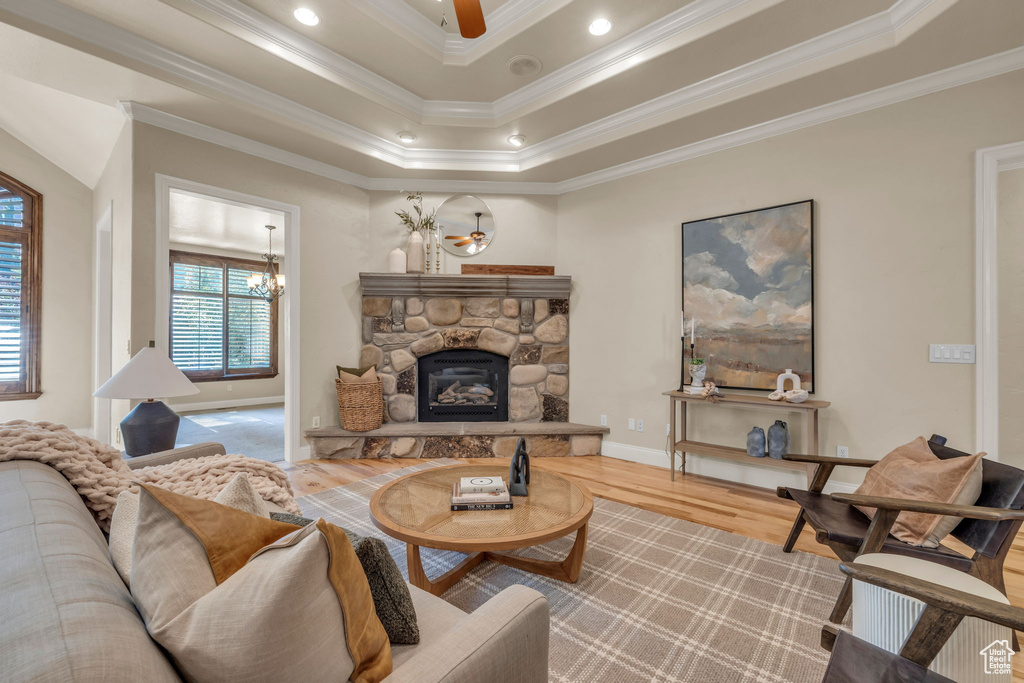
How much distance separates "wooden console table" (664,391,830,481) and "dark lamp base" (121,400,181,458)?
124 inches

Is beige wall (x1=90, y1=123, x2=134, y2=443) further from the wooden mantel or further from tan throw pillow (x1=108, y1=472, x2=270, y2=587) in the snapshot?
tan throw pillow (x1=108, y1=472, x2=270, y2=587)

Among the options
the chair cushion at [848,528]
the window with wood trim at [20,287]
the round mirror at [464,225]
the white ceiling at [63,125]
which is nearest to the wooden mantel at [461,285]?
the round mirror at [464,225]

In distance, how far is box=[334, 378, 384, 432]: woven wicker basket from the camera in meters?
4.04

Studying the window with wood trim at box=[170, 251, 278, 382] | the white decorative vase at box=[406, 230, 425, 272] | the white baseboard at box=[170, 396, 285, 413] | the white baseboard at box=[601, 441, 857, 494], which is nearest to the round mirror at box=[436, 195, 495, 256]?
the white decorative vase at box=[406, 230, 425, 272]

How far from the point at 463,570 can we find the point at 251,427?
179 inches

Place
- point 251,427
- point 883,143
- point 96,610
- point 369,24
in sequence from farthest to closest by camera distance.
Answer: point 251,427
point 883,143
point 369,24
point 96,610

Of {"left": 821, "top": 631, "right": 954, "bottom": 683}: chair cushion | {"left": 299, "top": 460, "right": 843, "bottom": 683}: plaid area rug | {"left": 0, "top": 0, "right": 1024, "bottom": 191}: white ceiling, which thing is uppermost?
{"left": 0, "top": 0, "right": 1024, "bottom": 191}: white ceiling

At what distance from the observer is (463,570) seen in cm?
208

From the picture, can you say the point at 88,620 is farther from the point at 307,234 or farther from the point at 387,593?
the point at 307,234

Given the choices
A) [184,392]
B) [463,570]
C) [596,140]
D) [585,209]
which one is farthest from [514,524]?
[585,209]

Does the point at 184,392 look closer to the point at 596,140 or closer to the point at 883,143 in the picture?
the point at 596,140

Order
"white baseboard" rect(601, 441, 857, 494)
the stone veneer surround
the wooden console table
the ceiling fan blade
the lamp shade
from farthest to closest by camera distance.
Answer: the stone veneer surround < "white baseboard" rect(601, 441, 857, 494) < the wooden console table < the lamp shade < the ceiling fan blade

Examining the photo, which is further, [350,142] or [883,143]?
[350,142]

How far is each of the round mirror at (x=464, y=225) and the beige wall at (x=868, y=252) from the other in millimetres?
1526
